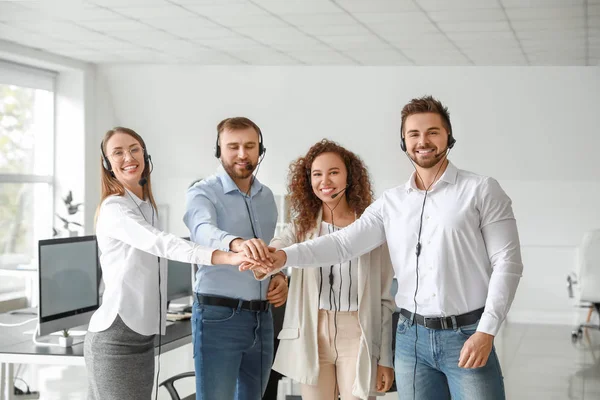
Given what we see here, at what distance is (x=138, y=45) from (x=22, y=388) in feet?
12.7

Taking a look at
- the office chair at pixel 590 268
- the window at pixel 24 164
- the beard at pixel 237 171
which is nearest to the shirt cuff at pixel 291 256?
the beard at pixel 237 171

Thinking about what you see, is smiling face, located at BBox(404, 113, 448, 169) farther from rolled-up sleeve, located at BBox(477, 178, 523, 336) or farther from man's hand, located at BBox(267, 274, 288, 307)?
man's hand, located at BBox(267, 274, 288, 307)

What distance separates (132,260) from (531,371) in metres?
4.99

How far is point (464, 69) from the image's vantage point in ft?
29.1

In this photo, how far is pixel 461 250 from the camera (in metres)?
2.54

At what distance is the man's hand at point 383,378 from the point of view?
287 cm

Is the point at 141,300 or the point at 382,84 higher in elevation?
the point at 382,84

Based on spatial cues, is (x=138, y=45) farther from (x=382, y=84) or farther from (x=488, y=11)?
(x=488, y=11)

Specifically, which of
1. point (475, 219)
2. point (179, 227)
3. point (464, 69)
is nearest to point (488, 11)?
point (464, 69)

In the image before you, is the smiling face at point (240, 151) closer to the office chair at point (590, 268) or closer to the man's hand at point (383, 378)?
the man's hand at point (383, 378)

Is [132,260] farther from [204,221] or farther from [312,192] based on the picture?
[312,192]

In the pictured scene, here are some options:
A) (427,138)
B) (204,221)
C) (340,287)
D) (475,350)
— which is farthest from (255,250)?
(475,350)

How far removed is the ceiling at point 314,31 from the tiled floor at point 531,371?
2922 mm

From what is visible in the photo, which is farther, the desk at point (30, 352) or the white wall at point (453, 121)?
the white wall at point (453, 121)
